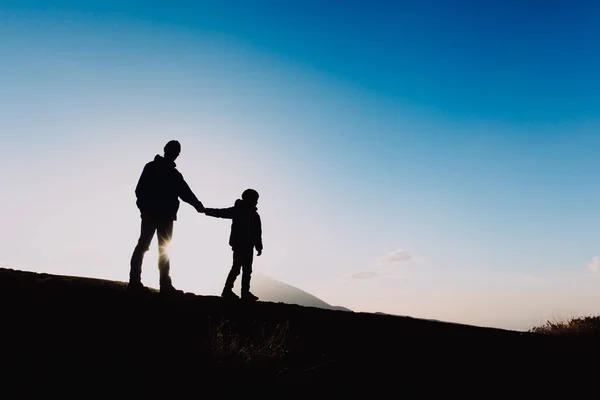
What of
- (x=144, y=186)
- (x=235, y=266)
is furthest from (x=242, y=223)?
(x=144, y=186)

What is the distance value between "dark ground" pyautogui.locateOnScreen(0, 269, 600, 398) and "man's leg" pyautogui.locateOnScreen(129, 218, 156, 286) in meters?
0.44

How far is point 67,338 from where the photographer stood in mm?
4242

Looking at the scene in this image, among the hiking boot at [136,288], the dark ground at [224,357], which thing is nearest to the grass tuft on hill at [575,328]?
the dark ground at [224,357]

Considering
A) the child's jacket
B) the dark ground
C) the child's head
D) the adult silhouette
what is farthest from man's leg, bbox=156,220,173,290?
the child's head

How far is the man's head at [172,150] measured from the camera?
765 cm

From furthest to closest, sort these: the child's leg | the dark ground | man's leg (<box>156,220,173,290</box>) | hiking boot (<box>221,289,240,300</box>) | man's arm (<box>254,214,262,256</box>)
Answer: man's arm (<box>254,214,262,256</box>)
the child's leg
hiking boot (<box>221,289,240,300</box>)
man's leg (<box>156,220,173,290</box>)
the dark ground

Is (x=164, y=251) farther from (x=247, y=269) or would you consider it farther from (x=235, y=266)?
(x=247, y=269)

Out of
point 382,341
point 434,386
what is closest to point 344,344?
point 382,341

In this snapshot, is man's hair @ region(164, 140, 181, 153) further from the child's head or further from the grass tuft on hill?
the grass tuft on hill

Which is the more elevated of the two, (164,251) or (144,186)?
(144,186)

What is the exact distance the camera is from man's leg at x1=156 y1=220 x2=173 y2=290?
7391 mm

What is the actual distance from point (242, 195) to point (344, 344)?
4253 mm

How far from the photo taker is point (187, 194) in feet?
26.3

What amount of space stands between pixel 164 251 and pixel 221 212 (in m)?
1.73
